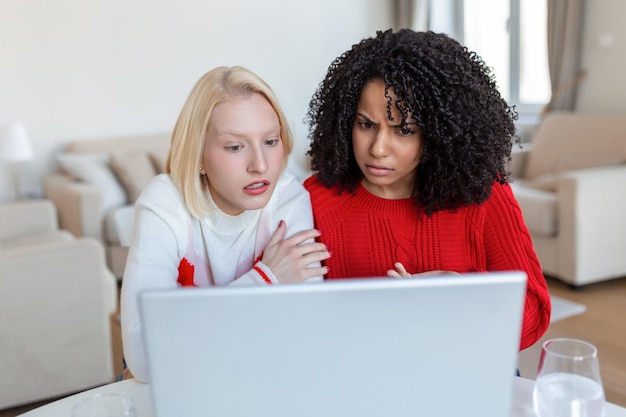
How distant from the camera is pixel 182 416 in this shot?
65 cm

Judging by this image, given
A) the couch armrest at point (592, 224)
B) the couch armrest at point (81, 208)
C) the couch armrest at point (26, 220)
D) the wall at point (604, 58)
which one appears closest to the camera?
the couch armrest at point (592, 224)

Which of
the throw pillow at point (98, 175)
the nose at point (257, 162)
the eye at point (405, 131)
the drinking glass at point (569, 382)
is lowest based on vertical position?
the throw pillow at point (98, 175)

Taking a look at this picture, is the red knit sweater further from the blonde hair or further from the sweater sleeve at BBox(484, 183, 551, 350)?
the blonde hair

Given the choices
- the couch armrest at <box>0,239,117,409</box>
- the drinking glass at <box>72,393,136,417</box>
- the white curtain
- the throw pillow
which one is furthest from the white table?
the white curtain

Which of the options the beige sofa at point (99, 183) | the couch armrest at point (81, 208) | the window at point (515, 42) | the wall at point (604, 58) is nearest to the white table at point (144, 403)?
the beige sofa at point (99, 183)

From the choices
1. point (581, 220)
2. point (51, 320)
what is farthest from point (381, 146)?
point (581, 220)

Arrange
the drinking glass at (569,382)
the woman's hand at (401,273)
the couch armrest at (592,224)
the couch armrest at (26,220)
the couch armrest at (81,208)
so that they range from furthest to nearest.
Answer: the couch armrest at (81,208) → the couch armrest at (26,220) → the couch armrest at (592,224) → the woman's hand at (401,273) → the drinking glass at (569,382)

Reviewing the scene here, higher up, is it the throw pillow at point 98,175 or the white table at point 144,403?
the white table at point 144,403

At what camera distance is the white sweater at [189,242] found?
43.1 inches

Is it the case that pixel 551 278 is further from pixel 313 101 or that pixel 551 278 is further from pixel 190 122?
pixel 190 122

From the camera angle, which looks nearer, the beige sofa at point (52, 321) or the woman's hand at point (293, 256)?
the woman's hand at point (293, 256)

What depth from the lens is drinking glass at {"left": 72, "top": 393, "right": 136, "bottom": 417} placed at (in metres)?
0.82

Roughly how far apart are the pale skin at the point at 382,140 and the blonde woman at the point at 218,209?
0.46 feet

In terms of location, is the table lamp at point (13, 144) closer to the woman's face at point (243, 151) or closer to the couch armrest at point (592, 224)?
the couch armrest at point (592, 224)
